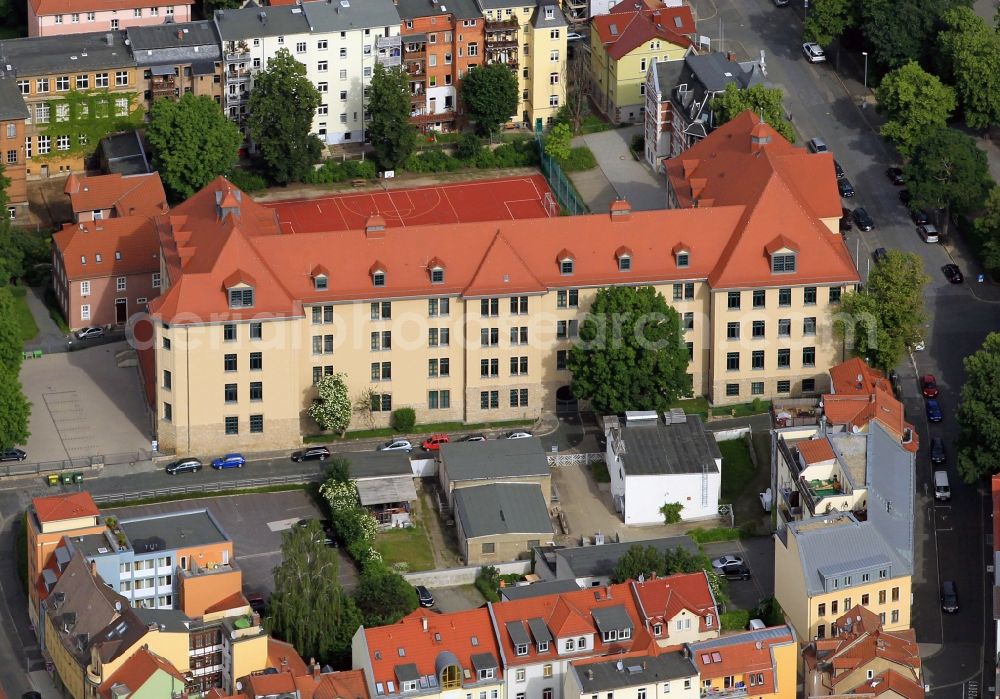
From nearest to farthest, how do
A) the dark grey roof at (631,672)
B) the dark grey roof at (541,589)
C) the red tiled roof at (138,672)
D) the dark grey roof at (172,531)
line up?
the dark grey roof at (631,672), the red tiled roof at (138,672), the dark grey roof at (541,589), the dark grey roof at (172,531)

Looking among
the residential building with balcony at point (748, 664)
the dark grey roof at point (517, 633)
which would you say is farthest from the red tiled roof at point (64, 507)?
the residential building with balcony at point (748, 664)

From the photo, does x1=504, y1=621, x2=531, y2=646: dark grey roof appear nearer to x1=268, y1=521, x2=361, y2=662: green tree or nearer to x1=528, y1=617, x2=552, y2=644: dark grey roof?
x1=528, y1=617, x2=552, y2=644: dark grey roof

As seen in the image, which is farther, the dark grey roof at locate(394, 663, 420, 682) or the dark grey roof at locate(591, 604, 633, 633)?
the dark grey roof at locate(591, 604, 633, 633)

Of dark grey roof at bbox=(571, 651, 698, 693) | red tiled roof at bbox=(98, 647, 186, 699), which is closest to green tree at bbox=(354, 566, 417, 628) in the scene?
red tiled roof at bbox=(98, 647, 186, 699)

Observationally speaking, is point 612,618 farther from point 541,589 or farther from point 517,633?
point 541,589

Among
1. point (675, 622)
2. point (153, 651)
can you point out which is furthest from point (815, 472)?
point (153, 651)

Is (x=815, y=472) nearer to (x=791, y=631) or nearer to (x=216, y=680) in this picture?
(x=791, y=631)

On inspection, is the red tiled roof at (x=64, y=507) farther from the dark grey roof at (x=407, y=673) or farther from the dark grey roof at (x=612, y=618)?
the dark grey roof at (x=612, y=618)
